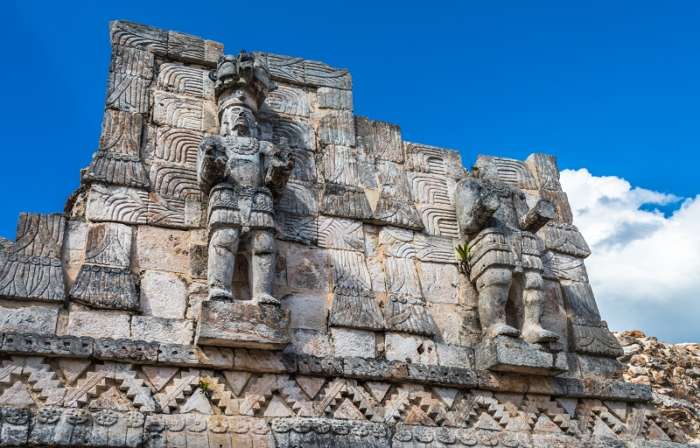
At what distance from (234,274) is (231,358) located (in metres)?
0.94

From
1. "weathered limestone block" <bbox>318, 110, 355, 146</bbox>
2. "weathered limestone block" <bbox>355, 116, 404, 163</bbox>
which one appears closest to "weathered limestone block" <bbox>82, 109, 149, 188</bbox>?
"weathered limestone block" <bbox>318, 110, 355, 146</bbox>

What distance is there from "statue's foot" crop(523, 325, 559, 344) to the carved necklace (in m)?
3.31

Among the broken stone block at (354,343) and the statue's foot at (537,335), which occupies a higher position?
the statue's foot at (537,335)

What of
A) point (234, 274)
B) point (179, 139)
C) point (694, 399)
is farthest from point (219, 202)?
point (694, 399)

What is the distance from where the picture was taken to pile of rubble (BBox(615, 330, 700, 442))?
10867mm

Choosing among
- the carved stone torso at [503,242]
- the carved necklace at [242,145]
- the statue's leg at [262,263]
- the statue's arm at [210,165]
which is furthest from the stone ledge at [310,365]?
the carved necklace at [242,145]

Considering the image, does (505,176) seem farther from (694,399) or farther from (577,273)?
(694,399)

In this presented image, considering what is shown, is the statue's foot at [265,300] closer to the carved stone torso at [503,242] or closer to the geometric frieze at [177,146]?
the geometric frieze at [177,146]

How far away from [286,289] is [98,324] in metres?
1.82

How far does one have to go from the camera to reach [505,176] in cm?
960

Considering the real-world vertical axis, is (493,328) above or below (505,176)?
below

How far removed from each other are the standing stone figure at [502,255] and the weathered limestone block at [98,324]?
3526mm

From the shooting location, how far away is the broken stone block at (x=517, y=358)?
7465 millimetres

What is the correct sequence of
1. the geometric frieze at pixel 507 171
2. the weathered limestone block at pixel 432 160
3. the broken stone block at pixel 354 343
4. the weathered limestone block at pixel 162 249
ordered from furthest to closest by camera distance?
the geometric frieze at pixel 507 171
the weathered limestone block at pixel 432 160
the broken stone block at pixel 354 343
the weathered limestone block at pixel 162 249
